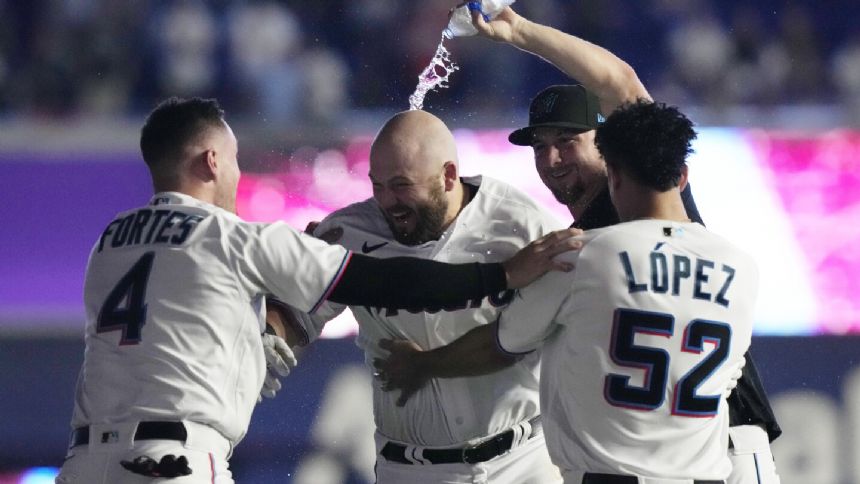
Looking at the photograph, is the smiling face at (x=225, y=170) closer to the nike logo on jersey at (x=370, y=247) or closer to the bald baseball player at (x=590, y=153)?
the nike logo on jersey at (x=370, y=247)

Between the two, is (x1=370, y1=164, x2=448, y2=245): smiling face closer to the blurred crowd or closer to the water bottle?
the water bottle

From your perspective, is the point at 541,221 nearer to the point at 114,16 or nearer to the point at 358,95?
the point at 358,95

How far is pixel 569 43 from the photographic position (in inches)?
160

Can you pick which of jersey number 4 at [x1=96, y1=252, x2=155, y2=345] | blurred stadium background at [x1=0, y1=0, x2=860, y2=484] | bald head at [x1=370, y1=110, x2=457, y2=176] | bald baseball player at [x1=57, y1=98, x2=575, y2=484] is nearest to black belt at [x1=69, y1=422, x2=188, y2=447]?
bald baseball player at [x1=57, y1=98, x2=575, y2=484]

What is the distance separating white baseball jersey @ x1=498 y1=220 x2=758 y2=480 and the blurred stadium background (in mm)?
4329

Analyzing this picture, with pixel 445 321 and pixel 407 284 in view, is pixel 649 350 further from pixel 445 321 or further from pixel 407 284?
pixel 445 321

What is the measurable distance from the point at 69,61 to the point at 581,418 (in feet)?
22.6

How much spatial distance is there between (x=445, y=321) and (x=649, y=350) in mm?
973

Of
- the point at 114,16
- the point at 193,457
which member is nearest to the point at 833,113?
the point at 114,16

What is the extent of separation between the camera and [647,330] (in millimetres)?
3146

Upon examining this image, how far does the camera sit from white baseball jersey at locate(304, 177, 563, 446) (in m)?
3.95

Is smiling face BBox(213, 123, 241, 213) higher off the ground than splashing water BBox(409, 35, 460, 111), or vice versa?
splashing water BBox(409, 35, 460, 111)

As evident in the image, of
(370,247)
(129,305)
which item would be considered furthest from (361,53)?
(129,305)

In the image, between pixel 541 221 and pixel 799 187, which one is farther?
pixel 799 187
